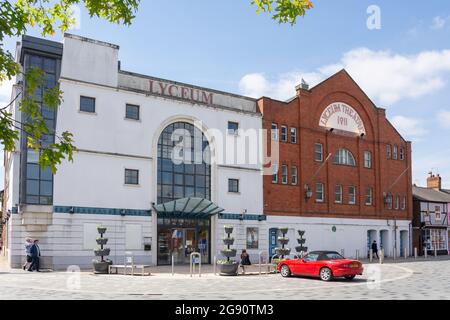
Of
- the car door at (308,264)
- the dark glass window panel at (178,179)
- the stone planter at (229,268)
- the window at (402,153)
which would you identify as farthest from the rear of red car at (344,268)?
the window at (402,153)

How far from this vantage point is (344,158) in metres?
41.8

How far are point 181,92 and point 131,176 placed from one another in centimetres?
678

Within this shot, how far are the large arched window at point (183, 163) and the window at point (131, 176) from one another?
1.60 metres

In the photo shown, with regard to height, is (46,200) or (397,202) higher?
(397,202)

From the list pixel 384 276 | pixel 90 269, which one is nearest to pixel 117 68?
pixel 90 269

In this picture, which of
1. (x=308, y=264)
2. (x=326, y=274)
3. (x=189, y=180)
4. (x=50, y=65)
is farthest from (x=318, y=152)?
(x=50, y=65)

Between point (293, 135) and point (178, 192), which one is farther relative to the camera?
point (293, 135)

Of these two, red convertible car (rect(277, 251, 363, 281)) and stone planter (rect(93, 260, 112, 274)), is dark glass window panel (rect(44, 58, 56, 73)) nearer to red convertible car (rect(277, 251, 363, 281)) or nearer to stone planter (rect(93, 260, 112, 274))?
stone planter (rect(93, 260, 112, 274))

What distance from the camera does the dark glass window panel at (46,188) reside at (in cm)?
2744

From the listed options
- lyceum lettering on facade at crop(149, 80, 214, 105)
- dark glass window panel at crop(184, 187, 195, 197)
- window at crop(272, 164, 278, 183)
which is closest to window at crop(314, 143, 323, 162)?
window at crop(272, 164, 278, 183)

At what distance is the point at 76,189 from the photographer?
1098 inches

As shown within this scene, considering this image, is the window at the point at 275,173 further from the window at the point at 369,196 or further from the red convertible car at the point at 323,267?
the red convertible car at the point at 323,267

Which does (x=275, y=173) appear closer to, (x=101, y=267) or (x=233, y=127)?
(x=233, y=127)

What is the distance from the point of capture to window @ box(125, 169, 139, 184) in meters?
30.0
